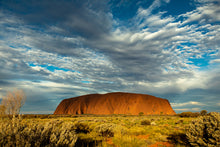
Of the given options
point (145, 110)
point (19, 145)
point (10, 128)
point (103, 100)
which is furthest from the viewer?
point (103, 100)

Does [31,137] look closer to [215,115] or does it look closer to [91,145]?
[91,145]

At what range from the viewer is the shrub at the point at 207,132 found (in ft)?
19.7

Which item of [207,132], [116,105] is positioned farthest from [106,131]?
[116,105]

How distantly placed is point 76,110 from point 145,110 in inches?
1317

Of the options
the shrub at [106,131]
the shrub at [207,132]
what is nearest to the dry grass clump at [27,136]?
the shrub at [106,131]

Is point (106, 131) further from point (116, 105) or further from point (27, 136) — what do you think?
point (116, 105)

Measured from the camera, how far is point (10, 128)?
14.4 feet

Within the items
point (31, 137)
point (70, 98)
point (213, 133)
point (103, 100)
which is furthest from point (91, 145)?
point (70, 98)

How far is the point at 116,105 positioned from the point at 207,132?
62329 mm

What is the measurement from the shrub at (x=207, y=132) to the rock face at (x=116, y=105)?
57473mm

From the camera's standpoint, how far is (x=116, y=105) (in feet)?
221

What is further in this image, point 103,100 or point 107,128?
point 103,100

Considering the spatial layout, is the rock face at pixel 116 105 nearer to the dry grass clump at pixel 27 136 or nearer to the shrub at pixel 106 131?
the shrub at pixel 106 131

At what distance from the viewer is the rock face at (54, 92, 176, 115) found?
64.9 meters
